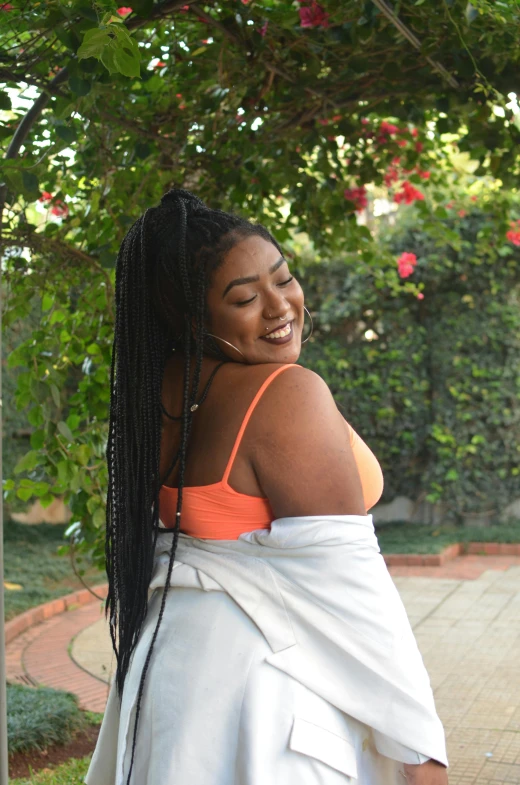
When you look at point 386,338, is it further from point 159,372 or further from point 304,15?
point 159,372

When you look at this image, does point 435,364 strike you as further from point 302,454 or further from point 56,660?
point 302,454

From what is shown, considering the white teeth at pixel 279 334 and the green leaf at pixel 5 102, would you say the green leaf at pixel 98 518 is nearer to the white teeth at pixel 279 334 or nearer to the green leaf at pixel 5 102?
the green leaf at pixel 5 102

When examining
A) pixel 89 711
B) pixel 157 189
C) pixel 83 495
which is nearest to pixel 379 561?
pixel 83 495

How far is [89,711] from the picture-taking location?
4.66 m

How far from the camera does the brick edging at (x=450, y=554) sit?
8492mm

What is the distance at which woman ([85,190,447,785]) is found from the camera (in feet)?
5.15

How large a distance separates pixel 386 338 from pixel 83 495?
21.7 feet

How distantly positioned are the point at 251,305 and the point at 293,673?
68 centimetres

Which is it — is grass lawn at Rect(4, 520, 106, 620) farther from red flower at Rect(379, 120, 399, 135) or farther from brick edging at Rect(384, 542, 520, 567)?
red flower at Rect(379, 120, 399, 135)

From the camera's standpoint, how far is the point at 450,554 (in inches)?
346

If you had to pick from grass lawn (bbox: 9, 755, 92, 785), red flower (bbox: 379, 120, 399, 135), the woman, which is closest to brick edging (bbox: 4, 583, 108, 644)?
grass lawn (bbox: 9, 755, 92, 785)

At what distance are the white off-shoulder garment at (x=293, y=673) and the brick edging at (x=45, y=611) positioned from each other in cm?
496

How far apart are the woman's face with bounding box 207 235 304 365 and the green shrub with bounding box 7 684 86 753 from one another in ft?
9.74

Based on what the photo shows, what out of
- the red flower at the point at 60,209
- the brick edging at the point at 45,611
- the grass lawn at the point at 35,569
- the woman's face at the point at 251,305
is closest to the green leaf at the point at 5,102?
the red flower at the point at 60,209
